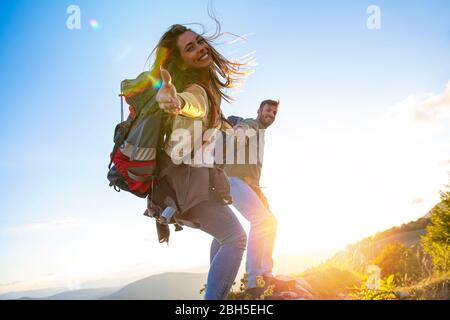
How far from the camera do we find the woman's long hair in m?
3.29

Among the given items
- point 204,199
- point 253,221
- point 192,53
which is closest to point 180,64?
point 192,53

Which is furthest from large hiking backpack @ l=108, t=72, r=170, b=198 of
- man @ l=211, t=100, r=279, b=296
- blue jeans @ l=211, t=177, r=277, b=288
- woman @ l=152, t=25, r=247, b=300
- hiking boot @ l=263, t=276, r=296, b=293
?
hiking boot @ l=263, t=276, r=296, b=293

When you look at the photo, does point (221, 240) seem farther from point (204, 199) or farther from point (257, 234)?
point (257, 234)

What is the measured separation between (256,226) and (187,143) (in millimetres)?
2888

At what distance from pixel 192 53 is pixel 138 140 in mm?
985

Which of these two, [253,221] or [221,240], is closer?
[221,240]

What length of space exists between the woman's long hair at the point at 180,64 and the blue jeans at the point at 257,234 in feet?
7.33

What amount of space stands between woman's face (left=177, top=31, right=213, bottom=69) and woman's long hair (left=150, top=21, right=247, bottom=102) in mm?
48

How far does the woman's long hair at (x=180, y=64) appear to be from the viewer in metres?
3.29

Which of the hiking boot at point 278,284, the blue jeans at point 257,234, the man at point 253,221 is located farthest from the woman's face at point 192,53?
the hiking boot at point 278,284

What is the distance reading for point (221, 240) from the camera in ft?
10.3

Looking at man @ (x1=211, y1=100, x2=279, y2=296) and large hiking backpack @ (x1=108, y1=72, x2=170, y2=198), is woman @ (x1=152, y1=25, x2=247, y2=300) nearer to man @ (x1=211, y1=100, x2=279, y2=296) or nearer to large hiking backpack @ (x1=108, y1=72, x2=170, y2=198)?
large hiking backpack @ (x1=108, y1=72, x2=170, y2=198)

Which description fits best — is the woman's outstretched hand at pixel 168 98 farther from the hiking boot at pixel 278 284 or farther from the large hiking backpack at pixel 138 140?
the hiking boot at pixel 278 284

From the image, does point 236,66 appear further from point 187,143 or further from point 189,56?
point 187,143
